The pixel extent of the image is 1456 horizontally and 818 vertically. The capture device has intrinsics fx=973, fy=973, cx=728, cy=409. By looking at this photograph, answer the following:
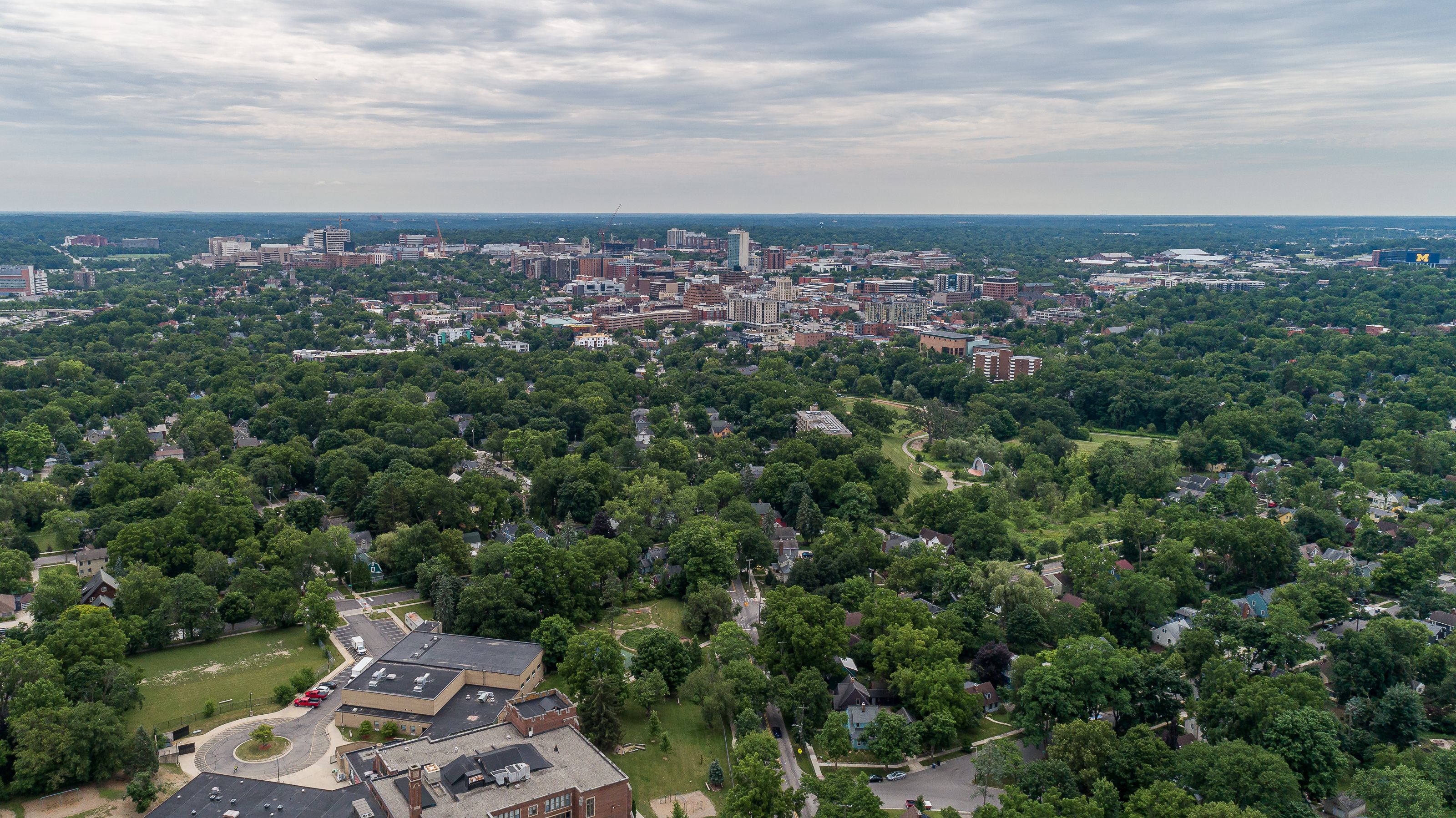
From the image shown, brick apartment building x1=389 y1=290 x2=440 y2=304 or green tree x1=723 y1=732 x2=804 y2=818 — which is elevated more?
brick apartment building x1=389 y1=290 x2=440 y2=304

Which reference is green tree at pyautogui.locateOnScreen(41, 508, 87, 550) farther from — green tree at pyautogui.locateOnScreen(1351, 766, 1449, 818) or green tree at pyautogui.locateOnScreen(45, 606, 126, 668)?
green tree at pyautogui.locateOnScreen(1351, 766, 1449, 818)

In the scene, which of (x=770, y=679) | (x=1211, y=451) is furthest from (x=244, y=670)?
(x=1211, y=451)

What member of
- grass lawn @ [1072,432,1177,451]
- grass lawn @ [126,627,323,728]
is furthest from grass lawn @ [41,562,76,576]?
grass lawn @ [1072,432,1177,451]

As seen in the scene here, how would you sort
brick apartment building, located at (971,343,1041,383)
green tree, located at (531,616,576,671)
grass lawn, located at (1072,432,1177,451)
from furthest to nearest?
brick apartment building, located at (971,343,1041,383) → grass lawn, located at (1072,432,1177,451) → green tree, located at (531,616,576,671)

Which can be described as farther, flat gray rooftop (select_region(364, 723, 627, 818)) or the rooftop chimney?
flat gray rooftop (select_region(364, 723, 627, 818))

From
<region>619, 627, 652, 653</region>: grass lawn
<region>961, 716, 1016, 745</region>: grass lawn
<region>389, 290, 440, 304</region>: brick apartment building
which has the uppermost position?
<region>389, 290, 440, 304</region>: brick apartment building

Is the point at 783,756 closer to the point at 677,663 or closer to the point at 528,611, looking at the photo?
the point at 677,663

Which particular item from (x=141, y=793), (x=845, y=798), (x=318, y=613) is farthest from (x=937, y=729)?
(x=318, y=613)
